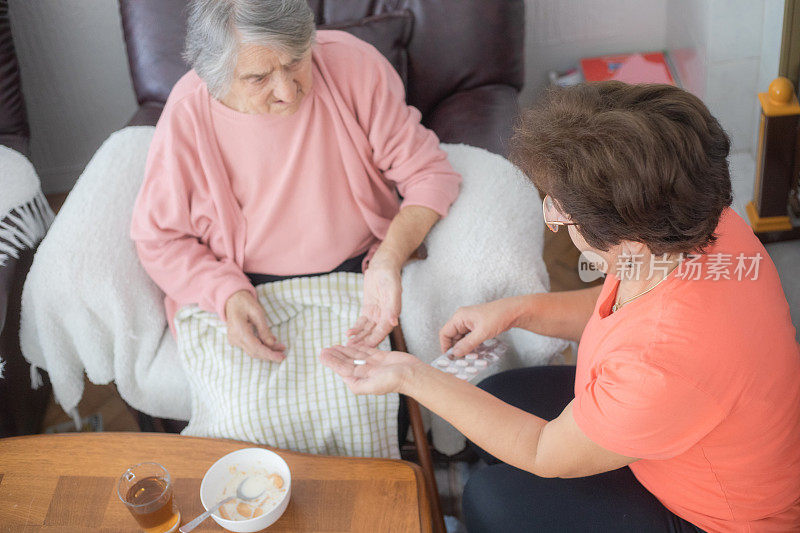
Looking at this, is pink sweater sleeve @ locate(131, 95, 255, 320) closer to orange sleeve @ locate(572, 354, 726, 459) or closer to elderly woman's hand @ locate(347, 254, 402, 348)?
elderly woman's hand @ locate(347, 254, 402, 348)

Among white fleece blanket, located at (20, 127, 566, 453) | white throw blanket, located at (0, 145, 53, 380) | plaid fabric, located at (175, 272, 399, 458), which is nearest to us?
plaid fabric, located at (175, 272, 399, 458)

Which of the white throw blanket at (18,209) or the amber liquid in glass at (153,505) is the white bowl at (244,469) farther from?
the white throw blanket at (18,209)

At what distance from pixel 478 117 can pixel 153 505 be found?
1185 millimetres

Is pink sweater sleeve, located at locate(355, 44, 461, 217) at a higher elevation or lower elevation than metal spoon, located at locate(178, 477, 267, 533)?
higher

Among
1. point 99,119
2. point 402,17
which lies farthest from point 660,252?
point 99,119

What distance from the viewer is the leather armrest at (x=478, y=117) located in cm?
182

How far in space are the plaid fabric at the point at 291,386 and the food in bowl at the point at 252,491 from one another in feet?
0.75

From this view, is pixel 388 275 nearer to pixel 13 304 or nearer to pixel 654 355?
pixel 654 355

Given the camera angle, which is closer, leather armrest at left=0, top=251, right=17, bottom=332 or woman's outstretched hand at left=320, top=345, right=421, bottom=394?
woman's outstretched hand at left=320, top=345, right=421, bottom=394

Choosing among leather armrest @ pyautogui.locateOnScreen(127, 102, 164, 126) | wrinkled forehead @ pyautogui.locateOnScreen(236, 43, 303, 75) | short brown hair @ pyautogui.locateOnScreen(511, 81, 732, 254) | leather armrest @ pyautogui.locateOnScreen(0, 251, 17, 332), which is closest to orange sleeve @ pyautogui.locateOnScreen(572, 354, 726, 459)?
short brown hair @ pyautogui.locateOnScreen(511, 81, 732, 254)

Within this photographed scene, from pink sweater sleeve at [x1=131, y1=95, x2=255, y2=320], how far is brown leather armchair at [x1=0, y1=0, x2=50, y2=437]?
305 millimetres

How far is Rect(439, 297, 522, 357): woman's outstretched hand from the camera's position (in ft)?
4.72

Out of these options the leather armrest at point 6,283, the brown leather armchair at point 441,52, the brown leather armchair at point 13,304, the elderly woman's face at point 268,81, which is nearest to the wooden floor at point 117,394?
the brown leather armchair at point 13,304

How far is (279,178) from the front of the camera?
162cm
